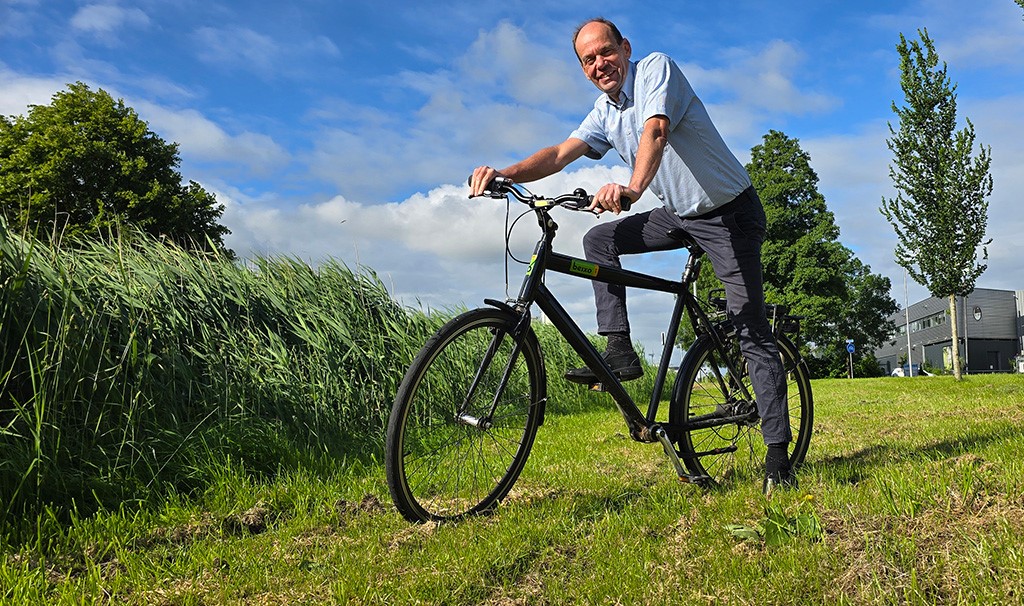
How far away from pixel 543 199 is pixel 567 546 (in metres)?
1.47

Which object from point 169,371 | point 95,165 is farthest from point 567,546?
point 95,165

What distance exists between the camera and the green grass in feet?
7.86

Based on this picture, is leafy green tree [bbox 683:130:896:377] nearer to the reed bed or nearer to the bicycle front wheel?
the reed bed

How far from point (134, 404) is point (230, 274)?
1934mm

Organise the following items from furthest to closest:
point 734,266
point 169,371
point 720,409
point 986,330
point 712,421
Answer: point 986,330 < point 169,371 < point 720,409 < point 712,421 < point 734,266

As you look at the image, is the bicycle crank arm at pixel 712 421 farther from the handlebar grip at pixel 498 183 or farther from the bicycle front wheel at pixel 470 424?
the handlebar grip at pixel 498 183

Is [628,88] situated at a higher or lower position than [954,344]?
higher

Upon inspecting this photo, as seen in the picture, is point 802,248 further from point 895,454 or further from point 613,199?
point 613,199

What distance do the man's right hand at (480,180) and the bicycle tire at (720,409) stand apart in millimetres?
1617

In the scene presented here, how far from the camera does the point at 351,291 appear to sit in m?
6.66

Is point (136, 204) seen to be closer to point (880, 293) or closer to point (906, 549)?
point (906, 549)

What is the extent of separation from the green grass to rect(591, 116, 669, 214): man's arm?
4.46ft

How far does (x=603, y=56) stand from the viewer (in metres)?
3.74

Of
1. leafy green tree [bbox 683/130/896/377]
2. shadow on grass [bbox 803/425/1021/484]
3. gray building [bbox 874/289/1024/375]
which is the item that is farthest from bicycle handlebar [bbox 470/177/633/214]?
gray building [bbox 874/289/1024/375]
